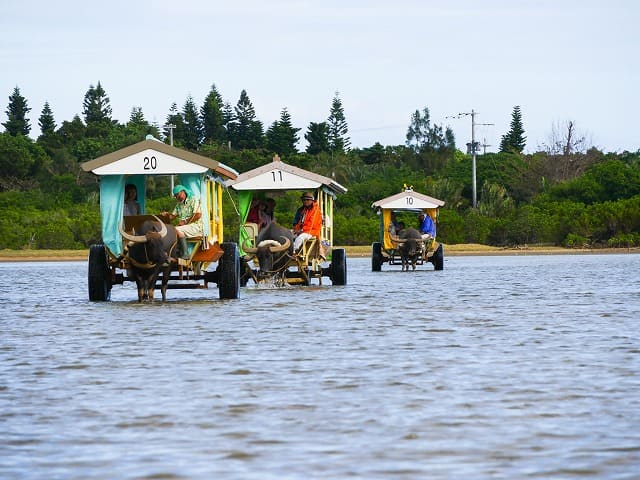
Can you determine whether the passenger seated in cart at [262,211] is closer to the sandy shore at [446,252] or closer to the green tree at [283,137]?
the sandy shore at [446,252]

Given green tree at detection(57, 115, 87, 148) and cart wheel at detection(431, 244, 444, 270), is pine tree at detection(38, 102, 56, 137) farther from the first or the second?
cart wheel at detection(431, 244, 444, 270)

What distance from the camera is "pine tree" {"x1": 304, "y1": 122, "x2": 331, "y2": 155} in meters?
98.8

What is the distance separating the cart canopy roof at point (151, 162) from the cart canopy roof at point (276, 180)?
4439 millimetres

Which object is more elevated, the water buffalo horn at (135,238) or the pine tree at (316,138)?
the pine tree at (316,138)

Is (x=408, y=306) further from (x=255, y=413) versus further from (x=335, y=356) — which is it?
(x=255, y=413)

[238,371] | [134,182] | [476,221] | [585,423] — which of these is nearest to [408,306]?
[134,182]

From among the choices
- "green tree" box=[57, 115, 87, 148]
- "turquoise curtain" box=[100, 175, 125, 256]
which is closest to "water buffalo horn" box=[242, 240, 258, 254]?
"turquoise curtain" box=[100, 175, 125, 256]

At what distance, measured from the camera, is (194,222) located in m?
20.4

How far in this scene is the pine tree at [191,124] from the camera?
344ft

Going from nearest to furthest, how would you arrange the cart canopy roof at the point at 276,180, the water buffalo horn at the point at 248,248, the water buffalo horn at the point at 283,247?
the water buffalo horn at the point at 283,247, the water buffalo horn at the point at 248,248, the cart canopy roof at the point at 276,180

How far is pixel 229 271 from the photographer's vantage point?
21.0m

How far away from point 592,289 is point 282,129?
2761 inches

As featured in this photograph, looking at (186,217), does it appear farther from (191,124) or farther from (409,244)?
(191,124)

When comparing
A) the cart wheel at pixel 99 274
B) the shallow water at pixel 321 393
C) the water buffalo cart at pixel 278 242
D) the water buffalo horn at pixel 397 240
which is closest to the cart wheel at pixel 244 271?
the water buffalo cart at pixel 278 242
